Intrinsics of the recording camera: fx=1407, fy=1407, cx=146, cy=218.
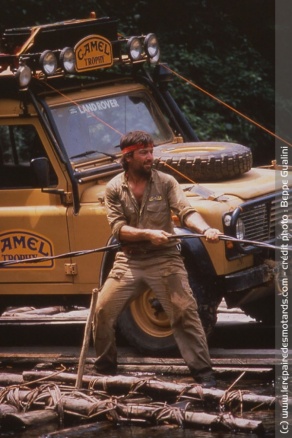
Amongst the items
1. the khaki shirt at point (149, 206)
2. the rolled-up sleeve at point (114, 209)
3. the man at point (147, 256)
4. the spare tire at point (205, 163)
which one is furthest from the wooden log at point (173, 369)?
the spare tire at point (205, 163)

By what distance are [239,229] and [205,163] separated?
2.25 ft

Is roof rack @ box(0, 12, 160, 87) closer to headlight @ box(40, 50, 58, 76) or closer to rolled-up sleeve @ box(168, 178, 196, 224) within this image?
headlight @ box(40, 50, 58, 76)

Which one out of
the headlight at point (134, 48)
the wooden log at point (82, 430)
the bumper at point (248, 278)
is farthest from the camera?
the headlight at point (134, 48)

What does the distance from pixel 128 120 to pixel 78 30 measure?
94 cm

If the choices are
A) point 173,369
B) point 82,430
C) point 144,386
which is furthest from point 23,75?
point 82,430

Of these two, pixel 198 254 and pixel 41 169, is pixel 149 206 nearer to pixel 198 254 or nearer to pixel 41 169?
pixel 198 254

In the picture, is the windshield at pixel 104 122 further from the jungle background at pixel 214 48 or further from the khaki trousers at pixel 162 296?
the jungle background at pixel 214 48

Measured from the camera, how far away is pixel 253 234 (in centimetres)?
1165

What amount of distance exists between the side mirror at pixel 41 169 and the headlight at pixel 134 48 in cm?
152

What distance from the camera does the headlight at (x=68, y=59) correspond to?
12.2 m

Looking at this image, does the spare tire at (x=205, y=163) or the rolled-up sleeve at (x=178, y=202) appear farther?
the spare tire at (x=205, y=163)

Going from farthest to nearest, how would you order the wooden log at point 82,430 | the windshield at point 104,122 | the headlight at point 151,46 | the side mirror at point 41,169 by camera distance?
the headlight at point 151,46, the windshield at point 104,122, the side mirror at point 41,169, the wooden log at point 82,430

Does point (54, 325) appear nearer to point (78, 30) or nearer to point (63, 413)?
point (78, 30)

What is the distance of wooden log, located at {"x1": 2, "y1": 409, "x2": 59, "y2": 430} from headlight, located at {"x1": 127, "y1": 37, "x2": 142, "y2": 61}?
13.6 feet
